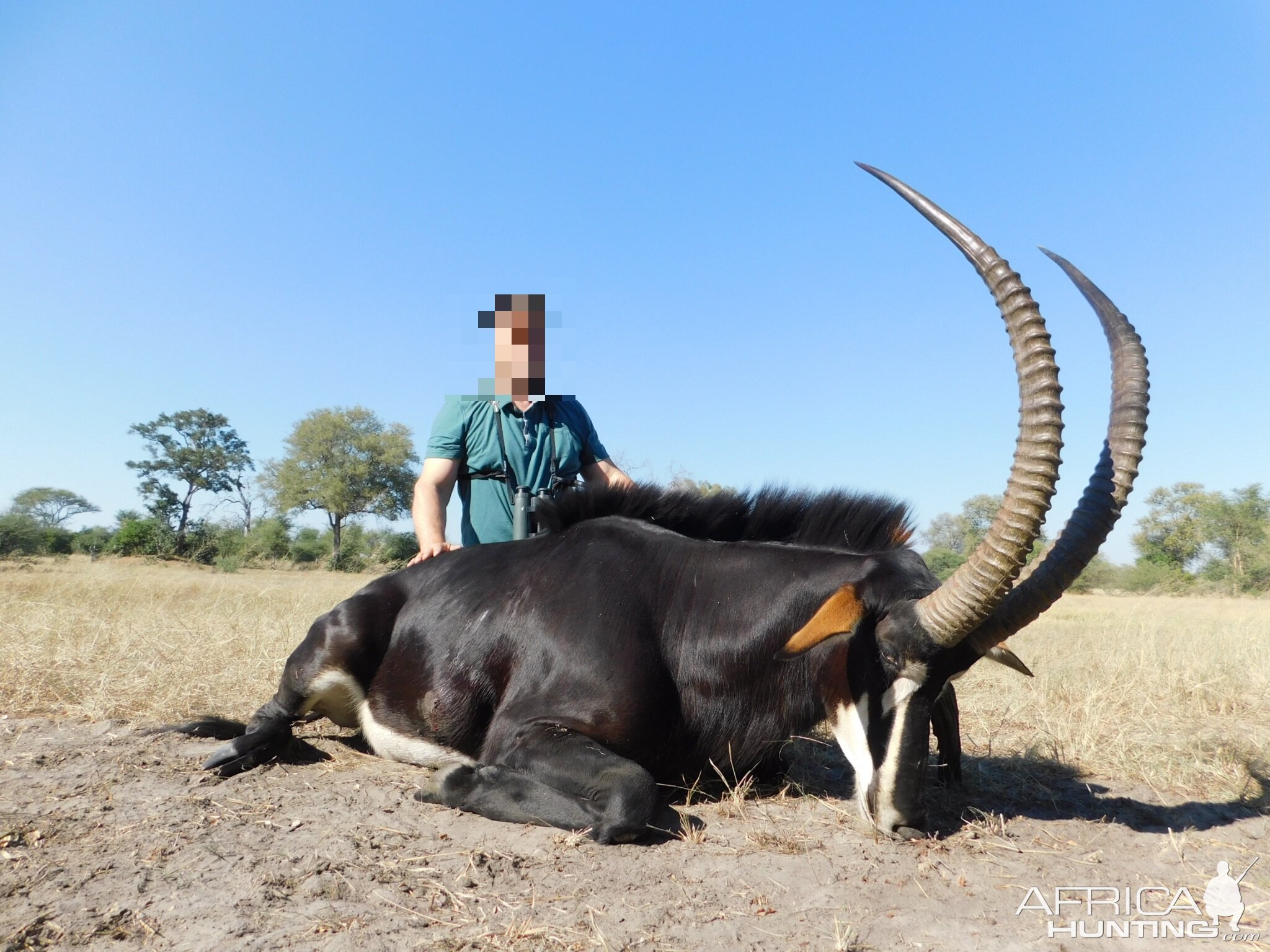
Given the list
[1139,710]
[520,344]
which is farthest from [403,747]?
[1139,710]

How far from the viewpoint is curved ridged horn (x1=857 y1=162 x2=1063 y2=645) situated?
9.86 feet

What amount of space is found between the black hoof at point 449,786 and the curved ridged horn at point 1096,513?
222cm

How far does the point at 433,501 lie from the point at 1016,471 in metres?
3.70

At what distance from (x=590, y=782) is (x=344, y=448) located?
5132cm

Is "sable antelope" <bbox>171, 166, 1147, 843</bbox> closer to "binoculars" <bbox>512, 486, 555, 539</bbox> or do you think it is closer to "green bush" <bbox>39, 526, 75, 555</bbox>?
"binoculars" <bbox>512, 486, 555, 539</bbox>

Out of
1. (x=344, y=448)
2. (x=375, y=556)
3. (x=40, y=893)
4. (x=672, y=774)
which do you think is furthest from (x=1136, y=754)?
(x=344, y=448)

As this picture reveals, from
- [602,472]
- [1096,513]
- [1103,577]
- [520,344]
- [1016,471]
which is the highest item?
[520,344]

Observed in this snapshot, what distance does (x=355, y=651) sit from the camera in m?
4.61

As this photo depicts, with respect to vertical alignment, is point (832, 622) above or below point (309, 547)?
above

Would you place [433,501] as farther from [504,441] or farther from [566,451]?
[566,451]

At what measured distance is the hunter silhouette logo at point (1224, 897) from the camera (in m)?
2.74

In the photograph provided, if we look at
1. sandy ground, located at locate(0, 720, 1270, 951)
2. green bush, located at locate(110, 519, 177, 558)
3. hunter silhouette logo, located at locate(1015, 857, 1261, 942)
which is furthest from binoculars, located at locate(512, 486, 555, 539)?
green bush, located at locate(110, 519, 177, 558)

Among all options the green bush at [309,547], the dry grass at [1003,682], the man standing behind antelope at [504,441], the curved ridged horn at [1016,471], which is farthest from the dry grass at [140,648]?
the green bush at [309,547]

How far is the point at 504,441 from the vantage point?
18.4 feet
